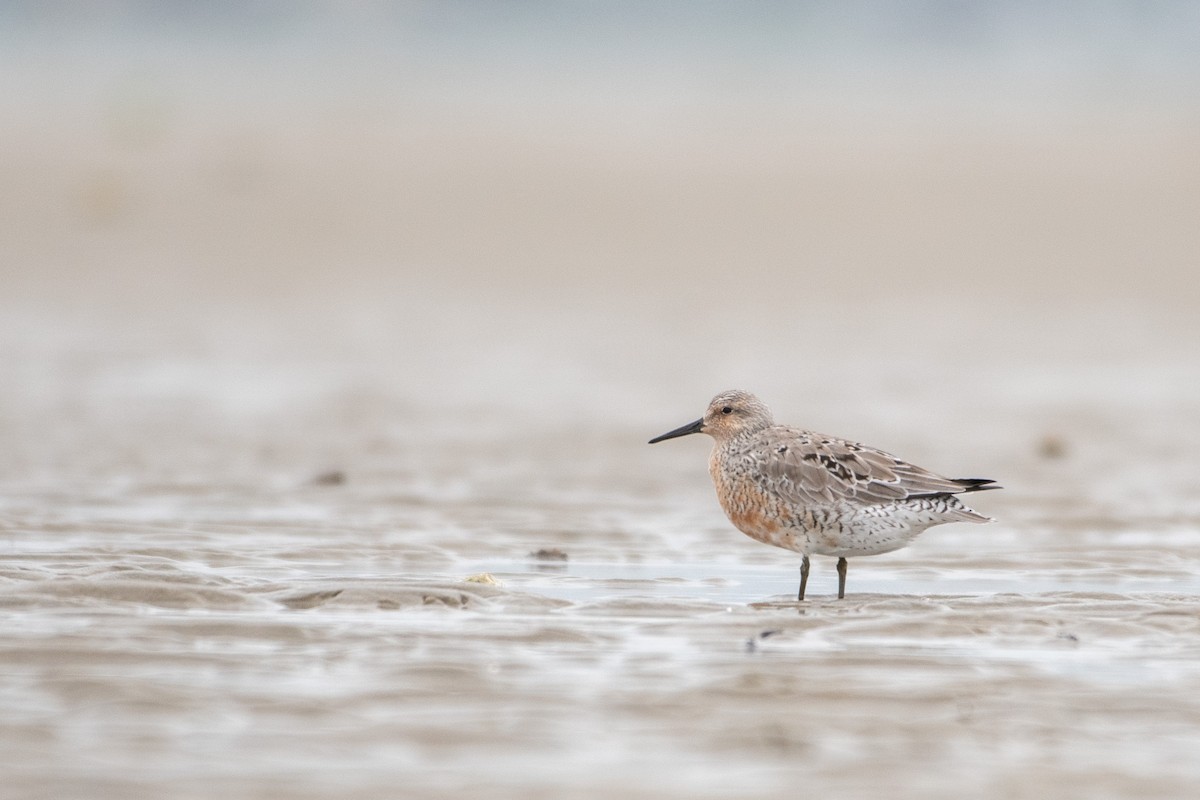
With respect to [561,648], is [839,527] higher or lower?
higher

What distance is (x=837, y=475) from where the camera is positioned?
864 centimetres

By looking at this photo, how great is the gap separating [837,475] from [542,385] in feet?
22.0

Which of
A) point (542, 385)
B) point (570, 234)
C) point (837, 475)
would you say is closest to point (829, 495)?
point (837, 475)

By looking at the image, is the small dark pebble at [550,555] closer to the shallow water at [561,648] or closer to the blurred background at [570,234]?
the shallow water at [561,648]

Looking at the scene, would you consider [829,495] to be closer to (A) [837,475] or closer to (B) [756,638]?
(A) [837,475]

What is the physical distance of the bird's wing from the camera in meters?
8.49

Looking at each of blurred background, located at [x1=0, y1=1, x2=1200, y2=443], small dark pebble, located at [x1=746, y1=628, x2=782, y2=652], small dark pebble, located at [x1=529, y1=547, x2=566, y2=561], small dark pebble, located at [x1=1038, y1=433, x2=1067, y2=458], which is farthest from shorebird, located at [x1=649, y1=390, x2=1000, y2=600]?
blurred background, located at [x1=0, y1=1, x2=1200, y2=443]

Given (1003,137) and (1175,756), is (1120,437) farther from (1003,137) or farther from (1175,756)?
(1003,137)

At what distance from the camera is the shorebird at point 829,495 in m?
8.38

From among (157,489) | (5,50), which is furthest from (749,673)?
(5,50)

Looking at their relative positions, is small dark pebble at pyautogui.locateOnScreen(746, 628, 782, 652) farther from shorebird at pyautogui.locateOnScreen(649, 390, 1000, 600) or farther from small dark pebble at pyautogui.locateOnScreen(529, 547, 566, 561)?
small dark pebble at pyautogui.locateOnScreen(529, 547, 566, 561)

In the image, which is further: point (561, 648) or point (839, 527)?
point (839, 527)

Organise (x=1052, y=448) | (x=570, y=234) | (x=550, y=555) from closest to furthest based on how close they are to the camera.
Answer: (x=550, y=555) < (x=1052, y=448) < (x=570, y=234)

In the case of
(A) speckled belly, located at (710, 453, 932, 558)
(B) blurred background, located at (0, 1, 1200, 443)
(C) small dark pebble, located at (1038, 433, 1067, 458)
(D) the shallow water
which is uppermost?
(B) blurred background, located at (0, 1, 1200, 443)
